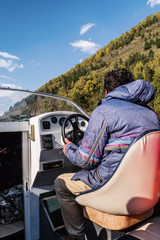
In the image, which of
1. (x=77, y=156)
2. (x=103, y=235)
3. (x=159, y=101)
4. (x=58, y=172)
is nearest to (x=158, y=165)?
(x=77, y=156)

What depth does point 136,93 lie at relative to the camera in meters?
1.21

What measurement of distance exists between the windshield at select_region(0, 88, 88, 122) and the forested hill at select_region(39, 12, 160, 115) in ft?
94.9

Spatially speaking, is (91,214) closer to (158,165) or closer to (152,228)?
(152,228)

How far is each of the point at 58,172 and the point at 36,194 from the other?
1.04 ft

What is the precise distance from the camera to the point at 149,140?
3.41ft

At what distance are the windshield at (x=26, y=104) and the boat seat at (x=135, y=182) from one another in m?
1.58

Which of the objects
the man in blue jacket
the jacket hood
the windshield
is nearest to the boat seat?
the man in blue jacket

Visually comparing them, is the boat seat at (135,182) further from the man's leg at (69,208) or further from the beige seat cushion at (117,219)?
the man's leg at (69,208)

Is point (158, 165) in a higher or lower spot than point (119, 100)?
lower

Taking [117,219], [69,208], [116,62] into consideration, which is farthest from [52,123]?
[116,62]

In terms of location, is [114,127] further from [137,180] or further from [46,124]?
[46,124]

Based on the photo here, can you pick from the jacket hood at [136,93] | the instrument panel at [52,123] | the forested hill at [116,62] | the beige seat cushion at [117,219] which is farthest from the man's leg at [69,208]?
the forested hill at [116,62]

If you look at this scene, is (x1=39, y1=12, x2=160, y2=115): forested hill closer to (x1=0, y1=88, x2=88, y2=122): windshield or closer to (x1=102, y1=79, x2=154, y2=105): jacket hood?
(x1=0, y1=88, x2=88, y2=122): windshield

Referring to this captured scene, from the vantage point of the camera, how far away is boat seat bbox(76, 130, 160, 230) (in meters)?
1.03
